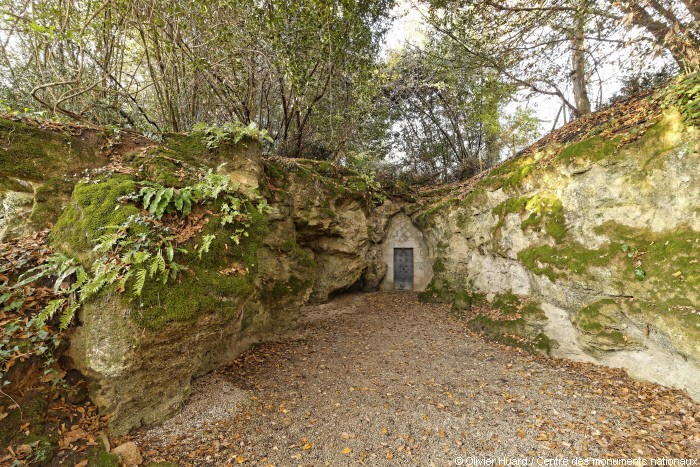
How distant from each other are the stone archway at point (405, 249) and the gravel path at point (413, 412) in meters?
6.46

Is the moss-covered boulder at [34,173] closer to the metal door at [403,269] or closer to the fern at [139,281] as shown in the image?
the fern at [139,281]

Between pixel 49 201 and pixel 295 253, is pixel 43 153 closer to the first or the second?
pixel 49 201

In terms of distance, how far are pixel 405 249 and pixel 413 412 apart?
30.6 ft

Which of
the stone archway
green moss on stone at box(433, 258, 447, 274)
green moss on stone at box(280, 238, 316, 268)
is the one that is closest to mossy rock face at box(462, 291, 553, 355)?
green moss on stone at box(433, 258, 447, 274)

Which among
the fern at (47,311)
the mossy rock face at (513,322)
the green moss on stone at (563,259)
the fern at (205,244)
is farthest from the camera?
the mossy rock face at (513,322)

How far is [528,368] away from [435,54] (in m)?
11.6

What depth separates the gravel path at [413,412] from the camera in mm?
3535

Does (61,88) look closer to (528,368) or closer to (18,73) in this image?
(18,73)

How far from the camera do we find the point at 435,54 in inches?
452

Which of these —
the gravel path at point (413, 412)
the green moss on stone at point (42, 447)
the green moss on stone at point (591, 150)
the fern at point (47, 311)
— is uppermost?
the green moss on stone at point (591, 150)

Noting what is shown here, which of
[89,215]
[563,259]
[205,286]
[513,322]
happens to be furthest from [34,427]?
[563,259]

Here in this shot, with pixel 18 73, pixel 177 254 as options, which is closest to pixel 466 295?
pixel 177 254

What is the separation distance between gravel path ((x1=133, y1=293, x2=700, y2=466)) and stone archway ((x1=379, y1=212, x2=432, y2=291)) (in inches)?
254

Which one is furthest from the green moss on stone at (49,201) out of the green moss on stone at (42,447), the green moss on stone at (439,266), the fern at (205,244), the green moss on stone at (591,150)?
the green moss on stone at (439,266)
